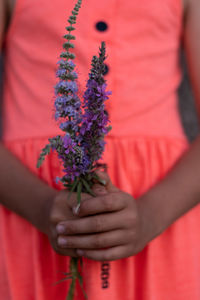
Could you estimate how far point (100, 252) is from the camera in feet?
1.74

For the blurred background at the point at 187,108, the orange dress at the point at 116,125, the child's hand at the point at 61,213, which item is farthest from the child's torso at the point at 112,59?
the blurred background at the point at 187,108

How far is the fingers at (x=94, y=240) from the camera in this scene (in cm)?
51

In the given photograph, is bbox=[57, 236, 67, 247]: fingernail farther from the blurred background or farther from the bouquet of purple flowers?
the blurred background

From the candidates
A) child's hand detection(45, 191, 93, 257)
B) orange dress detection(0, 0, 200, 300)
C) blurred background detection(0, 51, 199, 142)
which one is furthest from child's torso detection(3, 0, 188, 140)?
blurred background detection(0, 51, 199, 142)

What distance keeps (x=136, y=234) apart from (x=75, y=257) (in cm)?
13

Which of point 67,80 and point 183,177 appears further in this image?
point 183,177

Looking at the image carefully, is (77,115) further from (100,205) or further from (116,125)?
(116,125)

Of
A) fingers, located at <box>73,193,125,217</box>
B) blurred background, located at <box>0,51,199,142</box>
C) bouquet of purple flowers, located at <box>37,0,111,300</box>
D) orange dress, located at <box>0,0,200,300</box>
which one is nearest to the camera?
bouquet of purple flowers, located at <box>37,0,111,300</box>

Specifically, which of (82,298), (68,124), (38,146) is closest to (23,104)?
(38,146)

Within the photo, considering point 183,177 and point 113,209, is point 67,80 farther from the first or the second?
point 183,177

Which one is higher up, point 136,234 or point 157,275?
point 136,234

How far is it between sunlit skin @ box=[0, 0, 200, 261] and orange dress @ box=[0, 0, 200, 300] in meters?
0.06

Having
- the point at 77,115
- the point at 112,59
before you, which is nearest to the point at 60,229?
the point at 77,115

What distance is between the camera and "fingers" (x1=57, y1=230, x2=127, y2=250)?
513 millimetres
